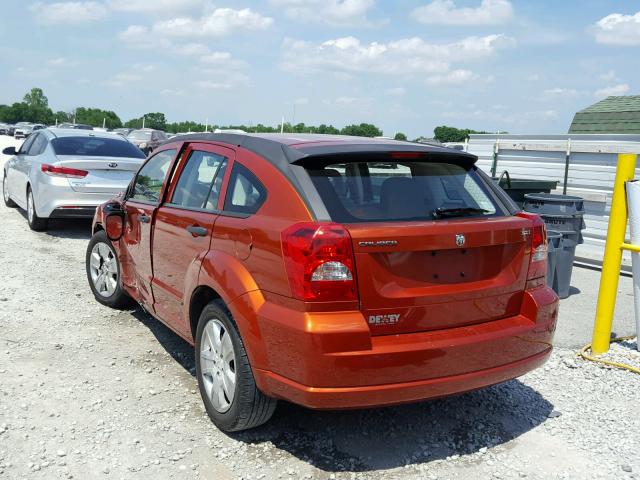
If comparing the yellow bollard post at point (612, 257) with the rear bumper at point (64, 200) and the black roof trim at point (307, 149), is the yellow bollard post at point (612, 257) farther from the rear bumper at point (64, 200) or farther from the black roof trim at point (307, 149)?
the rear bumper at point (64, 200)

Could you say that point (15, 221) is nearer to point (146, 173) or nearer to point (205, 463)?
point (146, 173)

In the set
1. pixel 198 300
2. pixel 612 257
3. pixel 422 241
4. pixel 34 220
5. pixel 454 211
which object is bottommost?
pixel 34 220

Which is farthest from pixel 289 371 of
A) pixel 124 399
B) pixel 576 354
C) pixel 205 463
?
pixel 576 354

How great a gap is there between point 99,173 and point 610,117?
10.8 metres

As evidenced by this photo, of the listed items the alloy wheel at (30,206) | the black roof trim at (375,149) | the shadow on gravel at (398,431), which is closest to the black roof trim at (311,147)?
the black roof trim at (375,149)

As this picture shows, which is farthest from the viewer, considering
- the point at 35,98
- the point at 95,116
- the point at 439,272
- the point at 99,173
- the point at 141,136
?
the point at 35,98

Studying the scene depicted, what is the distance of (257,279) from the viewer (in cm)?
317

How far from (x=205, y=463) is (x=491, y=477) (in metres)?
1.50

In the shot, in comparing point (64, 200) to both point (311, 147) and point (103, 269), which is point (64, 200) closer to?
point (103, 269)

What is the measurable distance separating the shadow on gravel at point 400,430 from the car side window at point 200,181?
140cm

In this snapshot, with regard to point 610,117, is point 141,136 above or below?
below

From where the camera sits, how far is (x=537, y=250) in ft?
11.7

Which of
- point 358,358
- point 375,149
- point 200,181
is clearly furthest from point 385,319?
point 200,181

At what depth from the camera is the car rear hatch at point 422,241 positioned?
3.00 m
